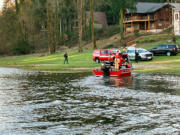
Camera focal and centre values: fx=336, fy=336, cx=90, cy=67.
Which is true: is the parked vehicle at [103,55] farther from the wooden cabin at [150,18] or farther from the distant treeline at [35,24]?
the wooden cabin at [150,18]

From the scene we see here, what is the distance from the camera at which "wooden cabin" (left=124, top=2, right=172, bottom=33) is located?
82875 millimetres

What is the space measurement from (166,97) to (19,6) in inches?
3207

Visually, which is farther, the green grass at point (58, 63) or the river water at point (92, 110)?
the green grass at point (58, 63)

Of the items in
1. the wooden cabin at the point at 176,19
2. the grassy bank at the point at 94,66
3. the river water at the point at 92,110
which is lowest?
the river water at the point at 92,110

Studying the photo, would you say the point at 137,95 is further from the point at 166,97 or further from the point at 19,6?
the point at 19,6

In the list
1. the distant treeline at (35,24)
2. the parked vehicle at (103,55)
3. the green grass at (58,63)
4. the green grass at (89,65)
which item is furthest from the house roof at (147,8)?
the parked vehicle at (103,55)

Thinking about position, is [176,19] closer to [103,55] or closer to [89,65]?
[103,55]

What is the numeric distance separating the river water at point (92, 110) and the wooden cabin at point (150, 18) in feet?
203

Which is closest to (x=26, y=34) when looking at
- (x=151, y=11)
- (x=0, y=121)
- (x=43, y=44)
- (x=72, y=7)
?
(x=43, y=44)

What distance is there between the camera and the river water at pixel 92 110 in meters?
12.3

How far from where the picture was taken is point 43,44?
317 feet

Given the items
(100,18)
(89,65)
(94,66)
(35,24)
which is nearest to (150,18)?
(100,18)

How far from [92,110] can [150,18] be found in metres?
71.0

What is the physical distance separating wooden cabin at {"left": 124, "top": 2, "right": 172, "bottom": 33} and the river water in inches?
2431
